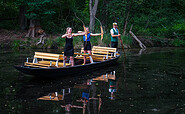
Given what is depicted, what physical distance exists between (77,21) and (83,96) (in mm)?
21423

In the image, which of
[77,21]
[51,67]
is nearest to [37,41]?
[77,21]

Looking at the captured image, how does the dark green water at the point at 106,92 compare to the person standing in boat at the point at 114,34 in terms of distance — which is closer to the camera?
the dark green water at the point at 106,92

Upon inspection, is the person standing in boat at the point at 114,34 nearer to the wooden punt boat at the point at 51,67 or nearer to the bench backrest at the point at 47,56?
the wooden punt boat at the point at 51,67

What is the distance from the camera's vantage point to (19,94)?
7.86 m

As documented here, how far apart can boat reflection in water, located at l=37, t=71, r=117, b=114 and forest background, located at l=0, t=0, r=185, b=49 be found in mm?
14158

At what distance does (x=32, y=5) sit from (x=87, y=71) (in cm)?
1406

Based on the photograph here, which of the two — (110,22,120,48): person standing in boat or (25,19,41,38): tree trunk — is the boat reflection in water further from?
(25,19,41,38): tree trunk

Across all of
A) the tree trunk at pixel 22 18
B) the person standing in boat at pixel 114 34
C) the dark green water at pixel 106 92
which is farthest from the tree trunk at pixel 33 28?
the dark green water at pixel 106 92

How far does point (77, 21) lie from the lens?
94.0ft

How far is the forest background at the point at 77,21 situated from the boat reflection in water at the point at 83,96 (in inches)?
557

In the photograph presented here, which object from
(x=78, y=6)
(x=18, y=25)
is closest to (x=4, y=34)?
(x=18, y=25)

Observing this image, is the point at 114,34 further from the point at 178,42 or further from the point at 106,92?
the point at 178,42

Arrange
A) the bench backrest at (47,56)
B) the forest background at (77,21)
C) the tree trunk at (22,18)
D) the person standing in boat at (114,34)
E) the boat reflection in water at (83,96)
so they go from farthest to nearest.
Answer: the tree trunk at (22,18) → the forest background at (77,21) → the person standing in boat at (114,34) → the bench backrest at (47,56) → the boat reflection in water at (83,96)

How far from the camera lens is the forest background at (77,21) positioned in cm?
2414
